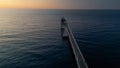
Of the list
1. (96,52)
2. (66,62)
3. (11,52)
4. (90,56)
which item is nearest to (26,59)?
(11,52)

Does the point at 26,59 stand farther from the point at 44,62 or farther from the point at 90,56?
the point at 90,56

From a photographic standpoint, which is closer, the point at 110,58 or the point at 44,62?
the point at 44,62

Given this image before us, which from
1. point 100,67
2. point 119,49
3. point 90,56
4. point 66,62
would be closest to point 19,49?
point 66,62

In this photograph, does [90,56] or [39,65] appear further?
[90,56]

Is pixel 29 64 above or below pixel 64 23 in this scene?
below

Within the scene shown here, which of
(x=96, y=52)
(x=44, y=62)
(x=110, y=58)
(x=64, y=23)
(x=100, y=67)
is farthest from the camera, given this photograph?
(x=64, y=23)

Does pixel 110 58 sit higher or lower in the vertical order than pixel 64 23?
lower

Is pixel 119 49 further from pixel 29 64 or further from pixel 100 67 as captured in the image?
pixel 29 64

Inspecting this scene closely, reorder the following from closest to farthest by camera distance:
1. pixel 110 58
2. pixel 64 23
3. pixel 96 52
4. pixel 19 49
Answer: pixel 110 58 → pixel 96 52 → pixel 19 49 → pixel 64 23

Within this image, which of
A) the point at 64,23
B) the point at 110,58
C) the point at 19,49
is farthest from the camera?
the point at 64,23
